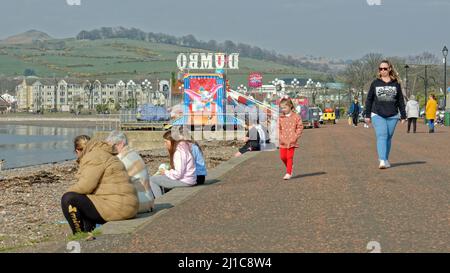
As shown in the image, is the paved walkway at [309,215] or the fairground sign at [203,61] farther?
the fairground sign at [203,61]

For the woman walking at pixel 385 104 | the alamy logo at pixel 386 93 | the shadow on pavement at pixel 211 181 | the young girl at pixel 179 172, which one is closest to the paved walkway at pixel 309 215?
the shadow on pavement at pixel 211 181

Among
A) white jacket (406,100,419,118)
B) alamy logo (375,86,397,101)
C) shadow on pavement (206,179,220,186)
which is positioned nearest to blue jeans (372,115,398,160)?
alamy logo (375,86,397,101)

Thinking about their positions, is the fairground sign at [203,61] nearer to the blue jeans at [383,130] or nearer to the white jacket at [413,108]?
the white jacket at [413,108]

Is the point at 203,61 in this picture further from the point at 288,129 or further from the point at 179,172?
the point at 179,172

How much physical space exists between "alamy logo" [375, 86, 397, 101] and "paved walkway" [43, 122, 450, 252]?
1.31 m

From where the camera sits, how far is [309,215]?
30.5 ft

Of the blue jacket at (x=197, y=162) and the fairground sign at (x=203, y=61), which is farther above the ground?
the fairground sign at (x=203, y=61)

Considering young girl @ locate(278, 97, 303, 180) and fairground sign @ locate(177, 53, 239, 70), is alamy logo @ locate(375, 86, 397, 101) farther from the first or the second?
fairground sign @ locate(177, 53, 239, 70)

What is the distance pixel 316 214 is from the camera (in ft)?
30.6

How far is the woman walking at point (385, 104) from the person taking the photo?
1487 cm

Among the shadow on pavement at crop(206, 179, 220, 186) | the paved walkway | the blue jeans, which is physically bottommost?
the shadow on pavement at crop(206, 179, 220, 186)

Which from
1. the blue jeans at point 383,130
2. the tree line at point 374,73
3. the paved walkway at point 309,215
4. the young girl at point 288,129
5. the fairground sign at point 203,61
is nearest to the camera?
the paved walkway at point 309,215

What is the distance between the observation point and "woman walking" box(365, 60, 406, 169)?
1487 centimetres
